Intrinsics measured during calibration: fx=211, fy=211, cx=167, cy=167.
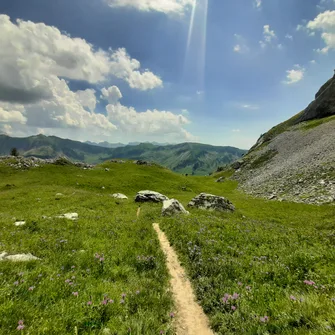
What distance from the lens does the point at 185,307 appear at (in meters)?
8.09

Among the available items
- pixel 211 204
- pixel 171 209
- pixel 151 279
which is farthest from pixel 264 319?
pixel 211 204

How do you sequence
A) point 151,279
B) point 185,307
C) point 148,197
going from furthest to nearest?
point 148,197
point 151,279
point 185,307

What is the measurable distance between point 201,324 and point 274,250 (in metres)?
6.67

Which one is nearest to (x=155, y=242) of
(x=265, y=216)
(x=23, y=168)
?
(x=265, y=216)

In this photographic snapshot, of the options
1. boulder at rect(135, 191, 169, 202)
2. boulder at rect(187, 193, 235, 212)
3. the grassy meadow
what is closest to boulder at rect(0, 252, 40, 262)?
the grassy meadow

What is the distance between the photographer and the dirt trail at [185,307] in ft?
22.8

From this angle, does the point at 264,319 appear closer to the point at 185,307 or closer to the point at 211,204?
the point at 185,307

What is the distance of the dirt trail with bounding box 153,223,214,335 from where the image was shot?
22.8 feet

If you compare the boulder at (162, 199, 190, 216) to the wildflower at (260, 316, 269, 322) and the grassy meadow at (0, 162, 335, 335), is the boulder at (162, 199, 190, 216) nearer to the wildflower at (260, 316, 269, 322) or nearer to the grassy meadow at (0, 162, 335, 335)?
the grassy meadow at (0, 162, 335, 335)

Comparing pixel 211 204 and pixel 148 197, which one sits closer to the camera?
pixel 211 204

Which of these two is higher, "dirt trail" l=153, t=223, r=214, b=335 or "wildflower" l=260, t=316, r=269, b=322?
"wildflower" l=260, t=316, r=269, b=322

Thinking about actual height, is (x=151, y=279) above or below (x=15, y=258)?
below

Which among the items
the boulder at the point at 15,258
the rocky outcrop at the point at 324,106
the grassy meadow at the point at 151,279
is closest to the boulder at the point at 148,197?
the grassy meadow at the point at 151,279

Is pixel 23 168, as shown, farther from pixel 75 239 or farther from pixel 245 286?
pixel 245 286
